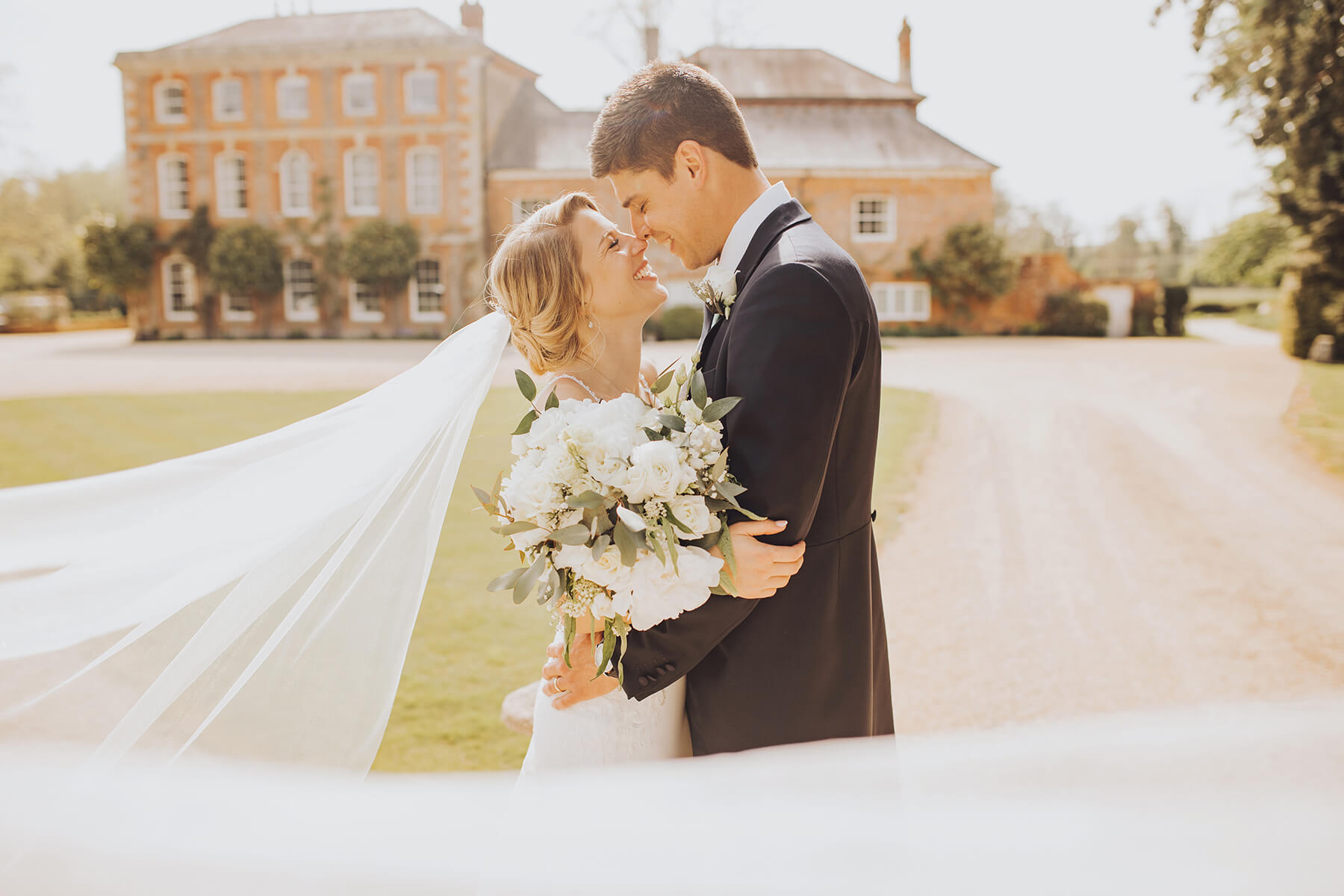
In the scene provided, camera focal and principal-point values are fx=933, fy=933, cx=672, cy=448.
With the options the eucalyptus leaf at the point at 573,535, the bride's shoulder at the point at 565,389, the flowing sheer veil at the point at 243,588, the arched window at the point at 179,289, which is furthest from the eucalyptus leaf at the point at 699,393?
the arched window at the point at 179,289

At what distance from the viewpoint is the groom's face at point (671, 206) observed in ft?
7.43

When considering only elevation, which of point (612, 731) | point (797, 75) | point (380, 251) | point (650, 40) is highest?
point (650, 40)

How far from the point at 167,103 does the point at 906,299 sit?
88.0 ft

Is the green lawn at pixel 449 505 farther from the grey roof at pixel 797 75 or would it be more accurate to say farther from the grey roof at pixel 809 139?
the grey roof at pixel 797 75

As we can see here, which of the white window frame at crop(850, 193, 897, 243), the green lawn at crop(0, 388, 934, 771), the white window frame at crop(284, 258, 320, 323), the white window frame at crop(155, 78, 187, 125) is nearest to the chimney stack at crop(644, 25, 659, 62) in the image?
the white window frame at crop(850, 193, 897, 243)

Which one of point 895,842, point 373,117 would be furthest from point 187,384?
point 895,842

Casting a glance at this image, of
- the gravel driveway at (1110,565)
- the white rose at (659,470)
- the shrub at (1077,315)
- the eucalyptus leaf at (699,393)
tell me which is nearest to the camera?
the white rose at (659,470)

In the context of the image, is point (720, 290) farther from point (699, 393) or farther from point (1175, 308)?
point (1175, 308)

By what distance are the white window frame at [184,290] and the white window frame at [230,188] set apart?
7.54 feet

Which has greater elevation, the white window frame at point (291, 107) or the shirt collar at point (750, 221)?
the white window frame at point (291, 107)

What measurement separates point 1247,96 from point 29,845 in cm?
1837

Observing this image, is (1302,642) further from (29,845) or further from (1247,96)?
(1247,96)

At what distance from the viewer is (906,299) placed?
102 feet

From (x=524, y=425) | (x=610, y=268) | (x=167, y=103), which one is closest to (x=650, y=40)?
(x=167, y=103)
